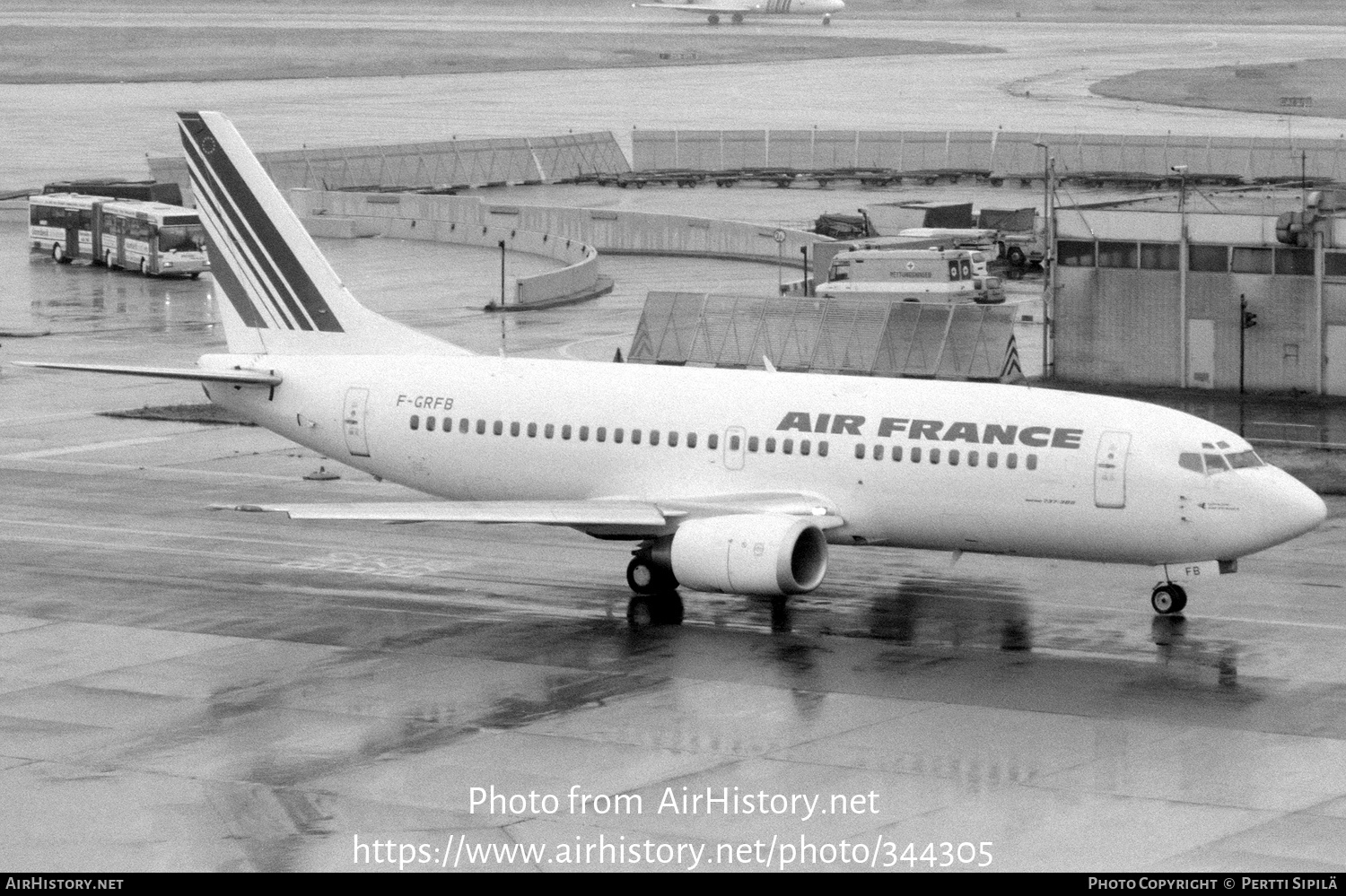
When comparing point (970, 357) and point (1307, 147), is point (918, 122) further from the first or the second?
point (970, 357)

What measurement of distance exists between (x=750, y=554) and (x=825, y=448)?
139 inches

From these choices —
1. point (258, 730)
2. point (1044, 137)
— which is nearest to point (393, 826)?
point (258, 730)

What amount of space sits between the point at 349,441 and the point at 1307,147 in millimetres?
93273

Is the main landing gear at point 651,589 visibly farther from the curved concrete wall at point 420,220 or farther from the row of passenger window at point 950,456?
the curved concrete wall at point 420,220

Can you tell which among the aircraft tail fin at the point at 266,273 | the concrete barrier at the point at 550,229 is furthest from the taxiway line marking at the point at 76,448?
the concrete barrier at the point at 550,229

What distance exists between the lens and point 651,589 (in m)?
44.1

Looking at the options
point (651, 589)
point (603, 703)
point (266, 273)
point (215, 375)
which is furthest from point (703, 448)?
point (266, 273)

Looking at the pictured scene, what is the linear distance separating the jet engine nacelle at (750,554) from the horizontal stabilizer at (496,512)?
1.32 metres

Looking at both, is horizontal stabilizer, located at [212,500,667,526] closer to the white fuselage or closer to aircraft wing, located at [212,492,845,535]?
aircraft wing, located at [212,492,845,535]

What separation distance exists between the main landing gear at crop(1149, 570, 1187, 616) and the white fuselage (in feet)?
4.10

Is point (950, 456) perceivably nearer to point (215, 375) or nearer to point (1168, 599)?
point (1168, 599)

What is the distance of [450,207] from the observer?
126m

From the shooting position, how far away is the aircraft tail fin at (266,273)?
49750mm

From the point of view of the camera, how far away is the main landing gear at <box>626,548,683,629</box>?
43188mm
